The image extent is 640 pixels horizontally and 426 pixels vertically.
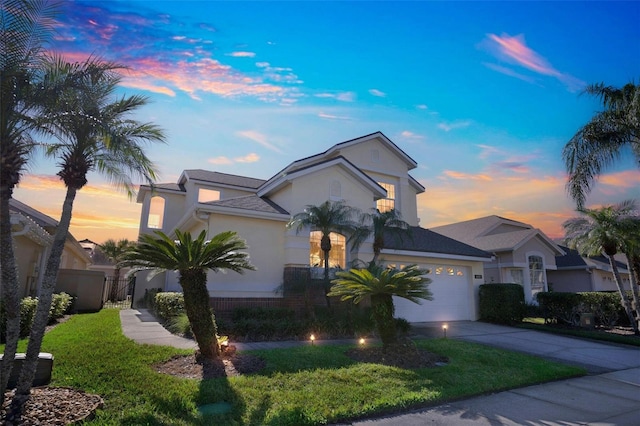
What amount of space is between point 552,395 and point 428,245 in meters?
11.1

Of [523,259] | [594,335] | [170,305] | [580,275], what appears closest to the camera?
[170,305]

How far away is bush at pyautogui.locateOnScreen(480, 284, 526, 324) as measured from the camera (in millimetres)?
17438

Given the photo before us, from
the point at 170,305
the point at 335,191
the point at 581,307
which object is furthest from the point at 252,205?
the point at 581,307

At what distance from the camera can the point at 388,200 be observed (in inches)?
826

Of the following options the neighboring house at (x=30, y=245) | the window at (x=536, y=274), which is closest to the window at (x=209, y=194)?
the neighboring house at (x=30, y=245)

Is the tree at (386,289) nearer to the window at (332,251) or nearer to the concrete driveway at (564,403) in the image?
the concrete driveway at (564,403)

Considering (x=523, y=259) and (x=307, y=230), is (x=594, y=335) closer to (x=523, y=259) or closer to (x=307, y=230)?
(x=523, y=259)

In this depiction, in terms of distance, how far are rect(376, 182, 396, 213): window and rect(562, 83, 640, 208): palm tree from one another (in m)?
9.30

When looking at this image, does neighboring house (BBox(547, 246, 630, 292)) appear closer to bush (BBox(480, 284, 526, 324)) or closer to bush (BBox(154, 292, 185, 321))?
bush (BBox(480, 284, 526, 324))

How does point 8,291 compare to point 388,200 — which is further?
point 388,200

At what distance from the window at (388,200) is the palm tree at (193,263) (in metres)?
13.0

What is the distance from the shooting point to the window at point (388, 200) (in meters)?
20.5

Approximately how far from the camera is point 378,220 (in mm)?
14898

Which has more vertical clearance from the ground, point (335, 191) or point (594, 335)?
point (335, 191)
